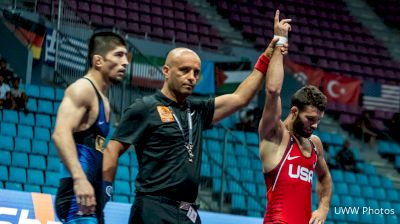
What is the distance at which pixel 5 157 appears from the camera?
1260cm

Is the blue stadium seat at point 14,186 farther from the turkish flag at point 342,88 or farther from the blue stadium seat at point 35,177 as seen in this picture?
the turkish flag at point 342,88

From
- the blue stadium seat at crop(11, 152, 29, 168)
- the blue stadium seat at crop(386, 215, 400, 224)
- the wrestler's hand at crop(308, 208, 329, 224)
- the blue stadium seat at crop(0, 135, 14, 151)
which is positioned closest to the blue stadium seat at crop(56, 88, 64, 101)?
the blue stadium seat at crop(0, 135, 14, 151)

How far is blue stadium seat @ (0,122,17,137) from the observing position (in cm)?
1306

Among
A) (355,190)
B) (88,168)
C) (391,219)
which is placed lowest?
(391,219)

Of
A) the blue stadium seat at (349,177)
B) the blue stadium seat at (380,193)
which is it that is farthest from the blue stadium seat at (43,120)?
the blue stadium seat at (380,193)

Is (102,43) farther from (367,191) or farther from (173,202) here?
(367,191)

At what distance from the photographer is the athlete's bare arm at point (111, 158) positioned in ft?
17.7

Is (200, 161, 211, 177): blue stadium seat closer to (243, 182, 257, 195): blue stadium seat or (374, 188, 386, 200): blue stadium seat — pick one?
(243, 182, 257, 195): blue stadium seat

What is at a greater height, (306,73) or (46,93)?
(306,73)

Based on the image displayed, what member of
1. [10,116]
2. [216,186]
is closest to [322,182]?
[216,186]

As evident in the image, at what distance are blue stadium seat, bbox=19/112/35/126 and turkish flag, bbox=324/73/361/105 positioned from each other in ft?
27.0

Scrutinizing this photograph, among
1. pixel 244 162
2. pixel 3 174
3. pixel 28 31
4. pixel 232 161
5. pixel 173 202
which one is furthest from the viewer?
pixel 28 31

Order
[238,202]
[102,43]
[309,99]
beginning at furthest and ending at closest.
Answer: [238,202] < [309,99] < [102,43]

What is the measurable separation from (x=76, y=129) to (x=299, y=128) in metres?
2.05
